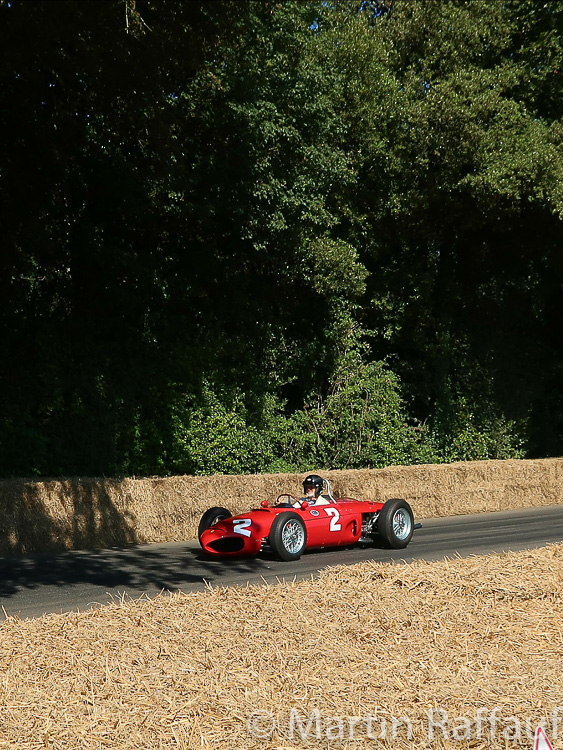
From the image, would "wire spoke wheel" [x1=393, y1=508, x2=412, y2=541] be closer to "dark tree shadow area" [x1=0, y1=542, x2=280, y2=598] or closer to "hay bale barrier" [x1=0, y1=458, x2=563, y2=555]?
"dark tree shadow area" [x1=0, y1=542, x2=280, y2=598]

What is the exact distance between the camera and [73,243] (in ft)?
61.8

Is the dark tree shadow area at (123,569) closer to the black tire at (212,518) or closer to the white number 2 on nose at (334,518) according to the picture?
the black tire at (212,518)

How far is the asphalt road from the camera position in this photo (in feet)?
30.8

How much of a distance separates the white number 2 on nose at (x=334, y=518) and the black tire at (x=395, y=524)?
2.23 ft

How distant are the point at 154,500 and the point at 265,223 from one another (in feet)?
25.1

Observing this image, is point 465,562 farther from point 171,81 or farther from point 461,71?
point 461,71

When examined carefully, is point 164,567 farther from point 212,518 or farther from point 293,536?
point 293,536

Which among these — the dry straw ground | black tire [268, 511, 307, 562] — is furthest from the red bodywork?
the dry straw ground

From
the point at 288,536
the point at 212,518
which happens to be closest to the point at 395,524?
the point at 288,536

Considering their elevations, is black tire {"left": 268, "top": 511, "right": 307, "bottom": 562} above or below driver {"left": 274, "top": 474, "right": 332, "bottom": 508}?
below

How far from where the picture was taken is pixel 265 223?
19.8 m

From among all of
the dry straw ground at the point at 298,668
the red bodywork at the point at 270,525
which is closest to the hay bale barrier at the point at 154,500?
the red bodywork at the point at 270,525

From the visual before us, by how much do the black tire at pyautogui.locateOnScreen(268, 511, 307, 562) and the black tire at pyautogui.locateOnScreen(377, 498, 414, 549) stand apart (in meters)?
1.43

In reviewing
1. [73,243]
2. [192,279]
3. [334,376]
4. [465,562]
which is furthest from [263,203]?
[465,562]
